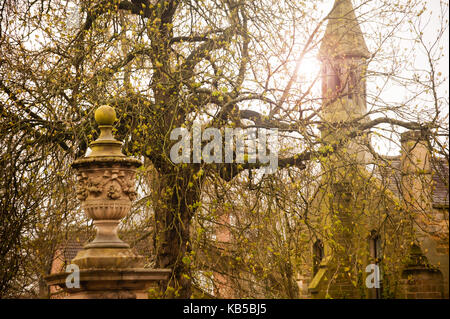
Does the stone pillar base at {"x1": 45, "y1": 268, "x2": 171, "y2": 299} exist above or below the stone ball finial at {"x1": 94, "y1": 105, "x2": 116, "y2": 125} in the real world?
below

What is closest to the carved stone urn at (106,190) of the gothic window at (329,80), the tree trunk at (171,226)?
the tree trunk at (171,226)

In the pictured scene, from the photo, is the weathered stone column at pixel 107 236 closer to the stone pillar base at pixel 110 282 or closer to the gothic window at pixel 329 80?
the stone pillar base at pixel 110 282

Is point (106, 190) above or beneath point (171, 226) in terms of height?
above

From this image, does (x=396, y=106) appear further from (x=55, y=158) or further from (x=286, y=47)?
(x=55, y=158)

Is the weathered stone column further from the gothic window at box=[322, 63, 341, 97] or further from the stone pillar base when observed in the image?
the gothic window at box=[322, 63, 341, 97]

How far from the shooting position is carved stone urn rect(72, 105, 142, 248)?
685cm

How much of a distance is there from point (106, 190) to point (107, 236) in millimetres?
529

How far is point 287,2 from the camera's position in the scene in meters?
10.7

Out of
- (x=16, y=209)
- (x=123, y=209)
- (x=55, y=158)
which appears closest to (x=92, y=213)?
(x=123, y=209)

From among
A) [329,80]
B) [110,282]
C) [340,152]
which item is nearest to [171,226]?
[340,152]

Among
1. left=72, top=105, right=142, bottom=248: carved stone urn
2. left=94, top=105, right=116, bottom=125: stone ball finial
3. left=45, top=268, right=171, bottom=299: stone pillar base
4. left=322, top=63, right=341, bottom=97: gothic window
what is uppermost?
left=322, top=63, right=341, bottom=97: gothic window

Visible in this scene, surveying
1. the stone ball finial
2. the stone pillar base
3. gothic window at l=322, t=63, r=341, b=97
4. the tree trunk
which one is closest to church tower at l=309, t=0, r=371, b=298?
gothic window at l=322, t=63, r=341, b=97

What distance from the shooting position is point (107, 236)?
6883 millimetres

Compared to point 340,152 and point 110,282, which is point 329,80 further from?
point 110,282
